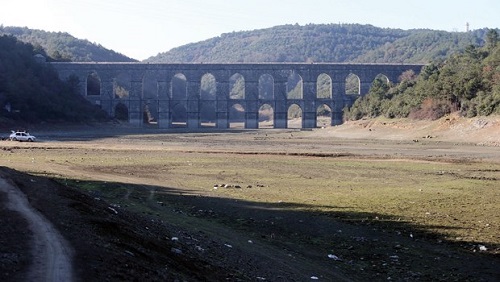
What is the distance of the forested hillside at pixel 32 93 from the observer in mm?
94381

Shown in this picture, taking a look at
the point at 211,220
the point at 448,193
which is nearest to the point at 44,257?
the point at 211,220

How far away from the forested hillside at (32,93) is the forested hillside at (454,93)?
1724 inches

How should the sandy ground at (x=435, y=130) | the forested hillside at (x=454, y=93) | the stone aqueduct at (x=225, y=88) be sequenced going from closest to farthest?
the sandy ground at (x=435, y=130) → the forested hillside at (x=454, y=93) → the stone aqueduct at (x=225, y=88)

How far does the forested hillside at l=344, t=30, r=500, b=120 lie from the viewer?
67812 millimetres

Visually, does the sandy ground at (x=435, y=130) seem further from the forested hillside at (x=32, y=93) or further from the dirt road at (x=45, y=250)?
the dirt road at (x=45, y=250)

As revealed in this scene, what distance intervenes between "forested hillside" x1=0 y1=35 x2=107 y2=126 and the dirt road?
76.1m

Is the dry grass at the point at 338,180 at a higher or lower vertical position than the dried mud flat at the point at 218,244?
lower

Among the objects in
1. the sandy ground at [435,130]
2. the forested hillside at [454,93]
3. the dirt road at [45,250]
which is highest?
the forested hillside at [454,93]

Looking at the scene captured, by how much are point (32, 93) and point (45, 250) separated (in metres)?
97.4

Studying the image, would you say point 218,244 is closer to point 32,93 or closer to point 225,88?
point 32,93

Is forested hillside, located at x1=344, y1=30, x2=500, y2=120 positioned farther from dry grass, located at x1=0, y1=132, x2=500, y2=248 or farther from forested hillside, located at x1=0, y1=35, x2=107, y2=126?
forested hillside, located at x1=0, y1=35, x2=107, y2=126

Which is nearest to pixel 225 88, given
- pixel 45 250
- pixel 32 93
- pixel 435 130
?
pixel 32 93

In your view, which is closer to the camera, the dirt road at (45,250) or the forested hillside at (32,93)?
the dirt road at (45,250)

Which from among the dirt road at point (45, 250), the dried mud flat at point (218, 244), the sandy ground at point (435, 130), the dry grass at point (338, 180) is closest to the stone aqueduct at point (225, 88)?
the sandy ground at point (435, 130)
